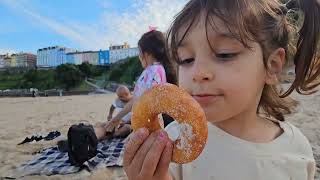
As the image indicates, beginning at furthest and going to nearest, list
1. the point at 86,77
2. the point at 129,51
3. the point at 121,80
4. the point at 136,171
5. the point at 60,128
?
1. the point at 129,51
2. the point at 86,77
3. the point at 121,80
4. the point at 60,128
5. the point at 136,171

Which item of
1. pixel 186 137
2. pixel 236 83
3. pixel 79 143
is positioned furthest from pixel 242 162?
pixel 79 143

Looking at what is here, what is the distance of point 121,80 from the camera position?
6631cm

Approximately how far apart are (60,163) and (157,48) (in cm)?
222

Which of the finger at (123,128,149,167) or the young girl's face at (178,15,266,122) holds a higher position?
the young girl's face at (178,15,266,122)

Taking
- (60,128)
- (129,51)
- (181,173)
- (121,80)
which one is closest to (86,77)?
(121,80)

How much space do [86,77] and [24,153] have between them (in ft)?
239

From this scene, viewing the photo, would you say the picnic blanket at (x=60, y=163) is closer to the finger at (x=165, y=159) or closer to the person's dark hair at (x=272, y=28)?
the person's dark hair at (x=272, y=28)

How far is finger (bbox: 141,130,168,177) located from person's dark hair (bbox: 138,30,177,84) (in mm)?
3857

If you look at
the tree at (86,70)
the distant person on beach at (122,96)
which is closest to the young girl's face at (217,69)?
the distant person on beach at (122,96)

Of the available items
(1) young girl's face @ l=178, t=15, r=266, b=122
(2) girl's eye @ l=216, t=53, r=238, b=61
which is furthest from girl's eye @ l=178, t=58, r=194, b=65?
(2) girl's eye @ l=216, t=53, r=238, b=61

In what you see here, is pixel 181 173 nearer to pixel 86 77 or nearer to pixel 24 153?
pixel 24 153

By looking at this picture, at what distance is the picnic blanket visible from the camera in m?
4.88

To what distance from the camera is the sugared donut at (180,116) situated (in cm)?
129

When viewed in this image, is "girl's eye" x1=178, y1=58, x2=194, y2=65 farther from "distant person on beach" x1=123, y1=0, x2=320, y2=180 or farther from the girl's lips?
the girl's lips
